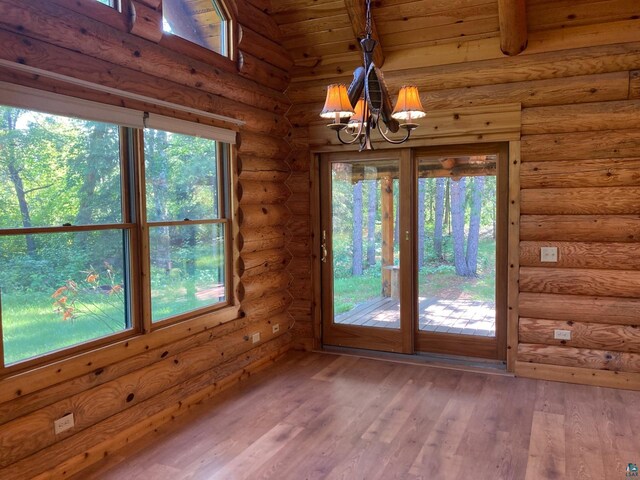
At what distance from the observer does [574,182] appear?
420cm

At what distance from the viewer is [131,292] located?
3.40 meters

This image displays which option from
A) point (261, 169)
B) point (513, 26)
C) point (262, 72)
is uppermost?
point (513, 26)

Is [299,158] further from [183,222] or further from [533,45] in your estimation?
[533,45]

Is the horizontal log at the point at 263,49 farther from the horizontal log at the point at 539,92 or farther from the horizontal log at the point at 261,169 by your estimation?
the horizontal log at the point at 539,92

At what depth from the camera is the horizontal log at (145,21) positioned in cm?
325

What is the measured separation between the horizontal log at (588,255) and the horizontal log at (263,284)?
2270mm

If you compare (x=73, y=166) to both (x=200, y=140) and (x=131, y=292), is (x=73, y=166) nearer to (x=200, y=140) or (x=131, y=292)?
(x=131, y=292)

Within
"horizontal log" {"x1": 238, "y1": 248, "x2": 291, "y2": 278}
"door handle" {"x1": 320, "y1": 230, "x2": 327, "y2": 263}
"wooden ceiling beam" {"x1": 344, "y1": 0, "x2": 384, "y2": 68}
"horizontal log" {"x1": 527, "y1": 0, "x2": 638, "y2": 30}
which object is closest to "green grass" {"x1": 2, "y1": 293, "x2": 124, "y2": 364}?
"horizontal log" {"x1": 238, "y1": 248, "x2": 291, "y2": 278}

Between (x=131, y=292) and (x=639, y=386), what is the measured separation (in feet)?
12.9

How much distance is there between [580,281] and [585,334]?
1.45ft

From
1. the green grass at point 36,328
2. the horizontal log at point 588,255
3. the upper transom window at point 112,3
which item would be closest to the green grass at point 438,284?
the horizontal log at point 588,255

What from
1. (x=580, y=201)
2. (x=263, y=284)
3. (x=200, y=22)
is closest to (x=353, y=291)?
(x=263, y=284)

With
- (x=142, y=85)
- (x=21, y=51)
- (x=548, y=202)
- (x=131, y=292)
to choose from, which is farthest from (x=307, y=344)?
(x=21, y=51)

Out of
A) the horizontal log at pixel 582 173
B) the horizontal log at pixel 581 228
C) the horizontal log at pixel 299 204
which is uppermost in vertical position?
the horizontal log at pixel 582 173
